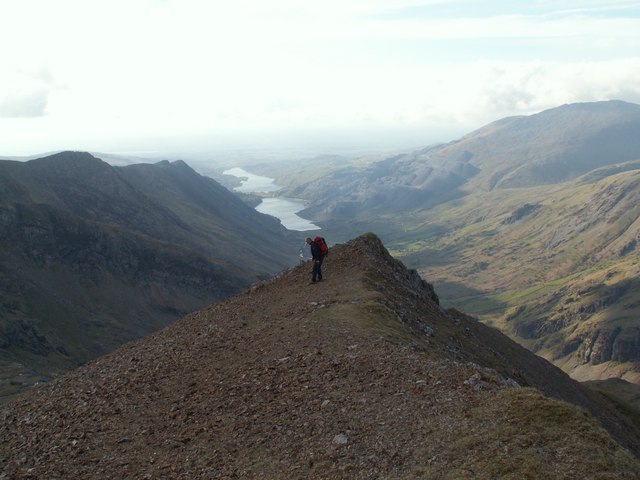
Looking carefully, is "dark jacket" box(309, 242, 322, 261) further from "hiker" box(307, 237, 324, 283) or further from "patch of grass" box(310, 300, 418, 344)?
"patch of grass" box(310, 300, 418, 344)

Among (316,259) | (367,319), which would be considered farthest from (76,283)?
(367,319)

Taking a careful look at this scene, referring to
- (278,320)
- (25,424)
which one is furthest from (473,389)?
(25,424)

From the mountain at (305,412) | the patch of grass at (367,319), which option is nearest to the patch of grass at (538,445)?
the mountain at (305,412)

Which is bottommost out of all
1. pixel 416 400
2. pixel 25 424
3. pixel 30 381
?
pixel 30 381

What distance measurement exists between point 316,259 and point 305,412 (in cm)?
2171

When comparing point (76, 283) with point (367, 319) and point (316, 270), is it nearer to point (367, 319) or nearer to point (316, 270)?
point (316, 270)

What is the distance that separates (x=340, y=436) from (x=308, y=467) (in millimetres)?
1957

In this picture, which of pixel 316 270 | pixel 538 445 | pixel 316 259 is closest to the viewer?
pixel 538 445

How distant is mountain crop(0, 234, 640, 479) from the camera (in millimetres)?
18219

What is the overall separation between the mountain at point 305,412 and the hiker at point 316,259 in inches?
181

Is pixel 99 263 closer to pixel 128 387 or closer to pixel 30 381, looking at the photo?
pixel 30 381

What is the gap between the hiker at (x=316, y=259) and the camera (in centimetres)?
4309

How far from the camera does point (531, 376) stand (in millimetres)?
52875

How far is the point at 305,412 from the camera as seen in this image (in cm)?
2308
